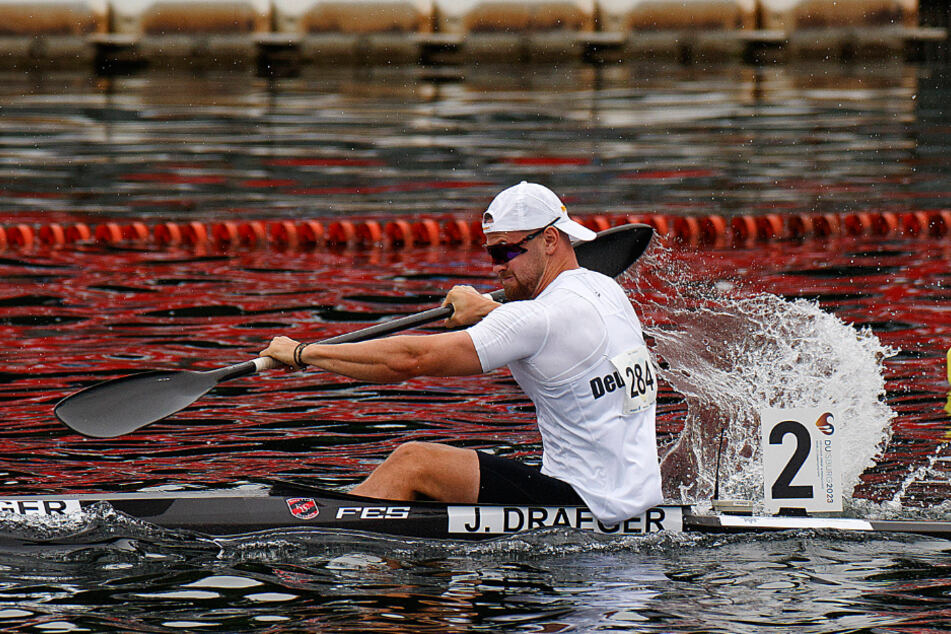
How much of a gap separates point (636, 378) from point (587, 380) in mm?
225

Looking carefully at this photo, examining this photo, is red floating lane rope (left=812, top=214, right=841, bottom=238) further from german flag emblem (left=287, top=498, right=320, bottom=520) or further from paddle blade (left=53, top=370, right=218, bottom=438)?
german flag emblem (left=287, top=498, right=320, bottom=520)

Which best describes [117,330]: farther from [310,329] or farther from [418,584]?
[418,584]

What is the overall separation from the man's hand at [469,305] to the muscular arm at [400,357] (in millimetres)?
498

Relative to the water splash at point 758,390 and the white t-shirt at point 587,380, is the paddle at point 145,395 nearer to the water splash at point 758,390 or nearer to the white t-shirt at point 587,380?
the white t-shirt at point 587,380

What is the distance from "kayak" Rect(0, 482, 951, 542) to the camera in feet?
19.5

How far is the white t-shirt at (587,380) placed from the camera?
575 cm

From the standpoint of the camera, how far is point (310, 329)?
10734mm

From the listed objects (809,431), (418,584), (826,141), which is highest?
(826,141)

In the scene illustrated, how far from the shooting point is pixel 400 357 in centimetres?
588

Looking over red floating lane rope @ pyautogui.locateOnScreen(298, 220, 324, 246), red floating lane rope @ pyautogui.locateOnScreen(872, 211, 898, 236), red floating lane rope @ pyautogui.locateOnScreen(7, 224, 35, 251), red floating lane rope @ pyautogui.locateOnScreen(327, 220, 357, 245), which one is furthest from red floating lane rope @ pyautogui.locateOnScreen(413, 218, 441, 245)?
red floating lane rope @ pyautogui.locateOnScreen(872, 211, 898, 236)

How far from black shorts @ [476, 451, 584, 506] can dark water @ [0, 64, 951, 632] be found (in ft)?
0.54

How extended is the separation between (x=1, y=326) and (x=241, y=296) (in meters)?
2.02

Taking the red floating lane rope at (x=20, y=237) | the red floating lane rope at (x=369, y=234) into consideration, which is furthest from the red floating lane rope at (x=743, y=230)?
the red floating lane rope at (x=20, y=237)

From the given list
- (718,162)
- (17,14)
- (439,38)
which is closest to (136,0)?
(17,14)
